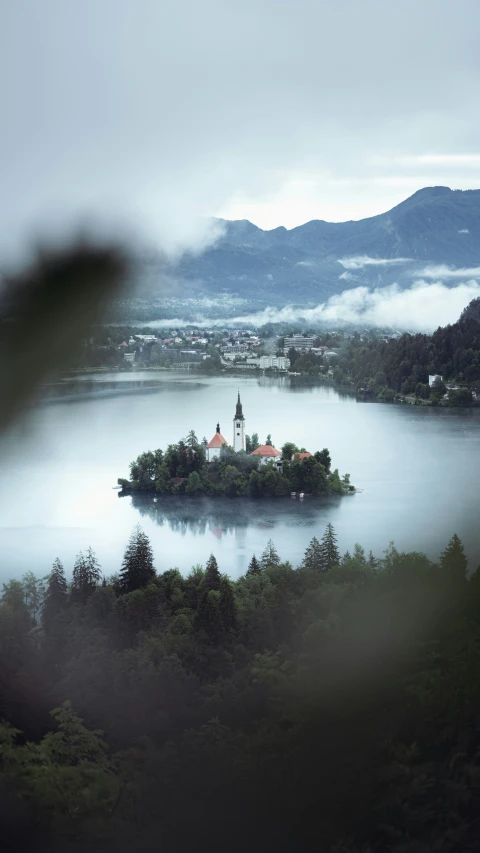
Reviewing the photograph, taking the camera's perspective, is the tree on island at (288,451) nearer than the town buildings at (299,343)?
Yes

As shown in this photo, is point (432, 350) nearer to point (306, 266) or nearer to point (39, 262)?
point (39, 262)

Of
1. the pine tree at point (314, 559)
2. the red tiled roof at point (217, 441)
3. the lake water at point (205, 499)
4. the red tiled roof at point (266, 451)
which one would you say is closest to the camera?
→ the pine tree at point (314, 559)

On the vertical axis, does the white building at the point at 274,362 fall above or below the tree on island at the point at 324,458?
above

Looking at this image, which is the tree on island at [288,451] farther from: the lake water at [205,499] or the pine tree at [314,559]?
the pine tree at [314,559]

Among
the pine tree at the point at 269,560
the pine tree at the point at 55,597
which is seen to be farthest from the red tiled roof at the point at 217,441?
the pine tree at the point at 55,597

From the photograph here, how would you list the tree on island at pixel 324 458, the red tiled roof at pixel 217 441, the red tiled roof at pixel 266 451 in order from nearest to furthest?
1. the tree on island at pixel 324 458
2. the red tiled roof at pixel 266 451
3. the red tiled roof at pixel 217 441

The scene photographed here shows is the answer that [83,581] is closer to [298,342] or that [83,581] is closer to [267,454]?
[267,454]

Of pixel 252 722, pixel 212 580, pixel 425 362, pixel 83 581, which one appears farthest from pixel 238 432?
pixel 252 722

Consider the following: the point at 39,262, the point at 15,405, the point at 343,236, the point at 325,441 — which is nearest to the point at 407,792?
the point at 39,262
